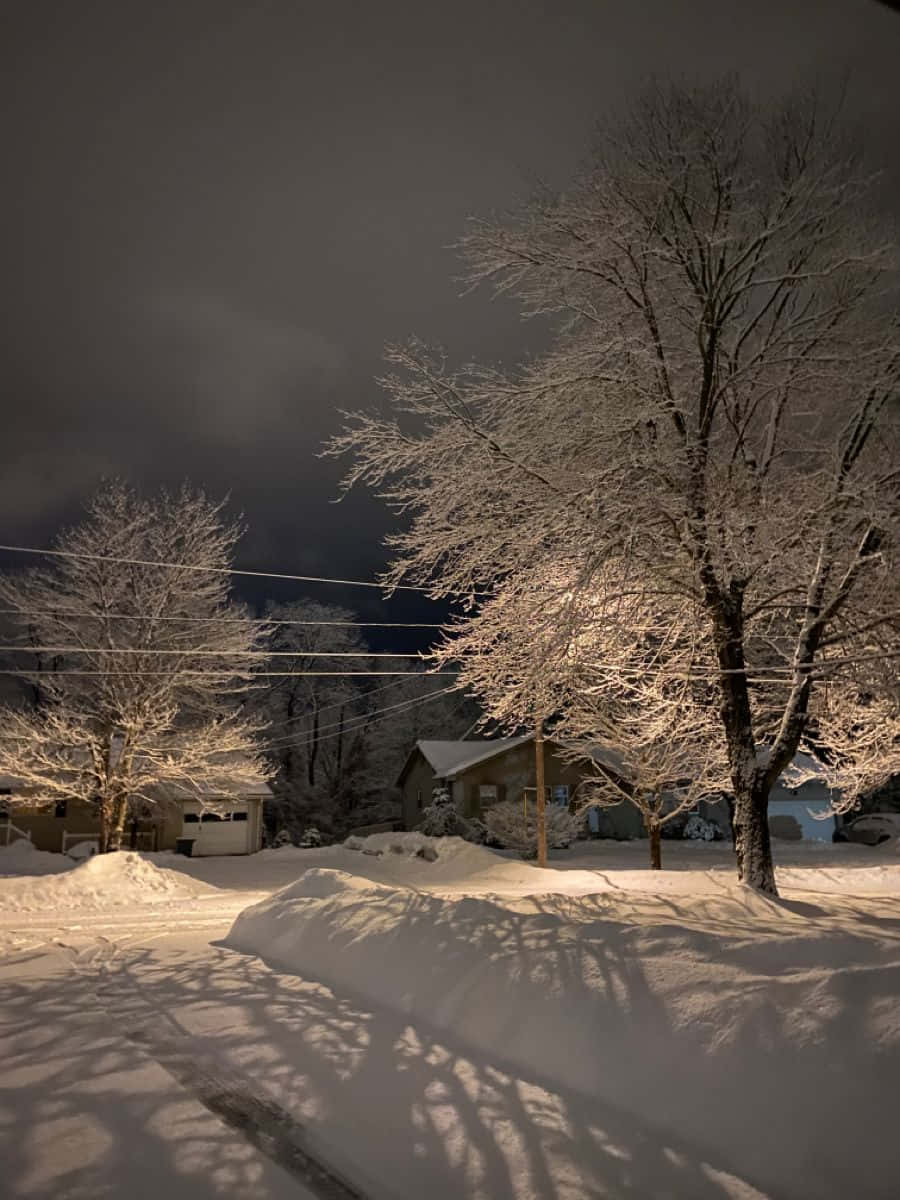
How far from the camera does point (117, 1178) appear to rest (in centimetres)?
446

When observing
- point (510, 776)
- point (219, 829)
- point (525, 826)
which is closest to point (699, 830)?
point (510, 776)

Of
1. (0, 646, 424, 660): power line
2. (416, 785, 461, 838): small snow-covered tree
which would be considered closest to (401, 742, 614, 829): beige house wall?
(416, 785, 461, 838): small snow-covered tree

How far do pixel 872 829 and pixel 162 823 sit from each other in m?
31.2

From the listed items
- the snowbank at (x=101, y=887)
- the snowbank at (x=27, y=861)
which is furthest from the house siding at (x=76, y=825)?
the snowbank at (x=101, y=887)

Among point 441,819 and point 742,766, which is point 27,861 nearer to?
point 441,819

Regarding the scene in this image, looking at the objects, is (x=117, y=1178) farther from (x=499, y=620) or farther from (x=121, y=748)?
(x=121, y=748)

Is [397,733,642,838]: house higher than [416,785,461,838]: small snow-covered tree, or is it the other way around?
[397,733,642,838]: house

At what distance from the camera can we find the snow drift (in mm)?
4316

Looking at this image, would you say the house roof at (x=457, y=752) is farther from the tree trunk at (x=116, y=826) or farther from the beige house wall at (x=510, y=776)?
the tree trunk at (x=116, y=826)

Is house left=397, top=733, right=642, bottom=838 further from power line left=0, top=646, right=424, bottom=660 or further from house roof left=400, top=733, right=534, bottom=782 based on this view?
power line left=0, top=646, right=424, bottom=660

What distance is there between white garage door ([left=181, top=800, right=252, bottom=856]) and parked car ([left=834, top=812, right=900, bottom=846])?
88.8ft

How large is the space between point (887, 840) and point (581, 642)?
3067cm

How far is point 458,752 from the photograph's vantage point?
40281 millimetres

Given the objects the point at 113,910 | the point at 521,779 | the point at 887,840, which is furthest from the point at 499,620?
the point at 887,840
